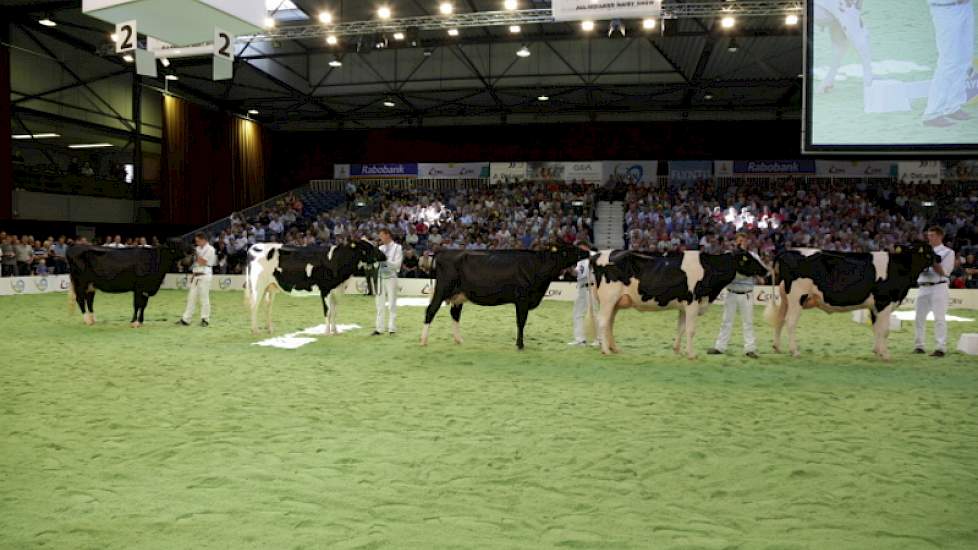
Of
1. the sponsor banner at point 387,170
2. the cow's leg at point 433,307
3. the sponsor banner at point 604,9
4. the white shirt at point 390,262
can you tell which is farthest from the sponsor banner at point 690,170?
the cow's leg at point 433,307

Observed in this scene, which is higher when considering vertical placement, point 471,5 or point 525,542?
point 471,5

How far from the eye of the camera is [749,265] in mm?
9047

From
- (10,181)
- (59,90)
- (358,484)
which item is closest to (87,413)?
(358,484)

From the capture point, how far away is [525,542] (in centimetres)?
326

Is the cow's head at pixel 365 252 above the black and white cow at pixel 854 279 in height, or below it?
above

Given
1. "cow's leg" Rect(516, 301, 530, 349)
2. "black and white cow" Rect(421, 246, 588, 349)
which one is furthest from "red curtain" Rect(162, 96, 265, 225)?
"cow's leg" Rect(516, 301, 530, 349)

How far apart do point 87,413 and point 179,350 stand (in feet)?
12.1

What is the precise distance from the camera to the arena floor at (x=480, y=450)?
135 inches

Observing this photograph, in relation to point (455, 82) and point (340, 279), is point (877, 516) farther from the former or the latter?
point (455, 82)

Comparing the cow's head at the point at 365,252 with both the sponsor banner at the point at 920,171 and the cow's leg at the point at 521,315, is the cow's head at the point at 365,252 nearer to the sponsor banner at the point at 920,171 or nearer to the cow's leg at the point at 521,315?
the cow's leg at the point at 521,315

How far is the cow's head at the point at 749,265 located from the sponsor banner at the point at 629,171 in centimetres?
2128

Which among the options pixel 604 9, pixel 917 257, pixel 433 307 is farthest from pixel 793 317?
pixel 604 9

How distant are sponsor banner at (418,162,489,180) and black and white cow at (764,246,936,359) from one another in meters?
22.9

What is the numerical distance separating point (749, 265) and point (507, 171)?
22401 millimetres
